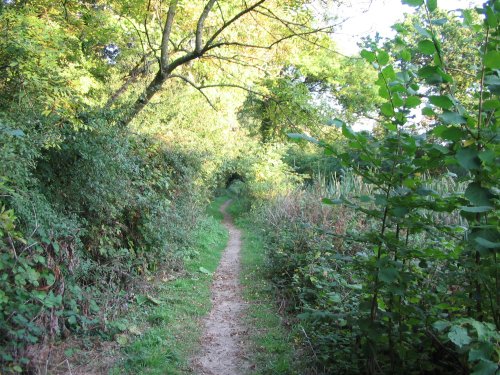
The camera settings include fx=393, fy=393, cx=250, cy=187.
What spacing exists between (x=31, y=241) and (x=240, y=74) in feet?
24.8

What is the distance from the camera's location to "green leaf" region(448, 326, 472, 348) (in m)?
2.02

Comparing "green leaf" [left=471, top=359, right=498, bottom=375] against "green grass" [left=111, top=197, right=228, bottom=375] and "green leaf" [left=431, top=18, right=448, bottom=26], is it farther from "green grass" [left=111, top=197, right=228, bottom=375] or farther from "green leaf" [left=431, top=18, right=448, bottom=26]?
"green grass" [left=111, top=197, right=228, bottom=375]

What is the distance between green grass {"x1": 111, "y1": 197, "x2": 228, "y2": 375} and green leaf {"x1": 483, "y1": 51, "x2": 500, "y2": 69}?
4492 mm

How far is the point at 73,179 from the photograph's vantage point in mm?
5848

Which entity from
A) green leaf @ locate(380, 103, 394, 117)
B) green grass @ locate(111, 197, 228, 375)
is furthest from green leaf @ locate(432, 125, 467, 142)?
green grass @ locate(111, 197, 228, 375)

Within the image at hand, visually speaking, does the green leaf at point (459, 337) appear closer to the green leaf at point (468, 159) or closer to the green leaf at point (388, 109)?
the green leaf at point (468, 159)

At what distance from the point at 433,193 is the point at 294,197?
8738mm

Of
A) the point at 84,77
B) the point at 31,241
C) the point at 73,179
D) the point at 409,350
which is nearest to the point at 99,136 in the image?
the point at 73,179

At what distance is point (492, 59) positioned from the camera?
6.82 feet

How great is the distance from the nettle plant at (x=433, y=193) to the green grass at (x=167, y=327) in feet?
9.01

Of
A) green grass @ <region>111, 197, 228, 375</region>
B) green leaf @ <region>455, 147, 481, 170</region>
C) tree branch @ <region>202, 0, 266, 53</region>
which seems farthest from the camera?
tree branch @ <region>202, 0, 266, 53</region>

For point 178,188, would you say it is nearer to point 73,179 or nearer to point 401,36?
point 73,179

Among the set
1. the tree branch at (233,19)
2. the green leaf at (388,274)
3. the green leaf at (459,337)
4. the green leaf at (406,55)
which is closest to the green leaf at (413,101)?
the green leaf at (406,55)

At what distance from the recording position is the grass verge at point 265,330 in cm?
495
